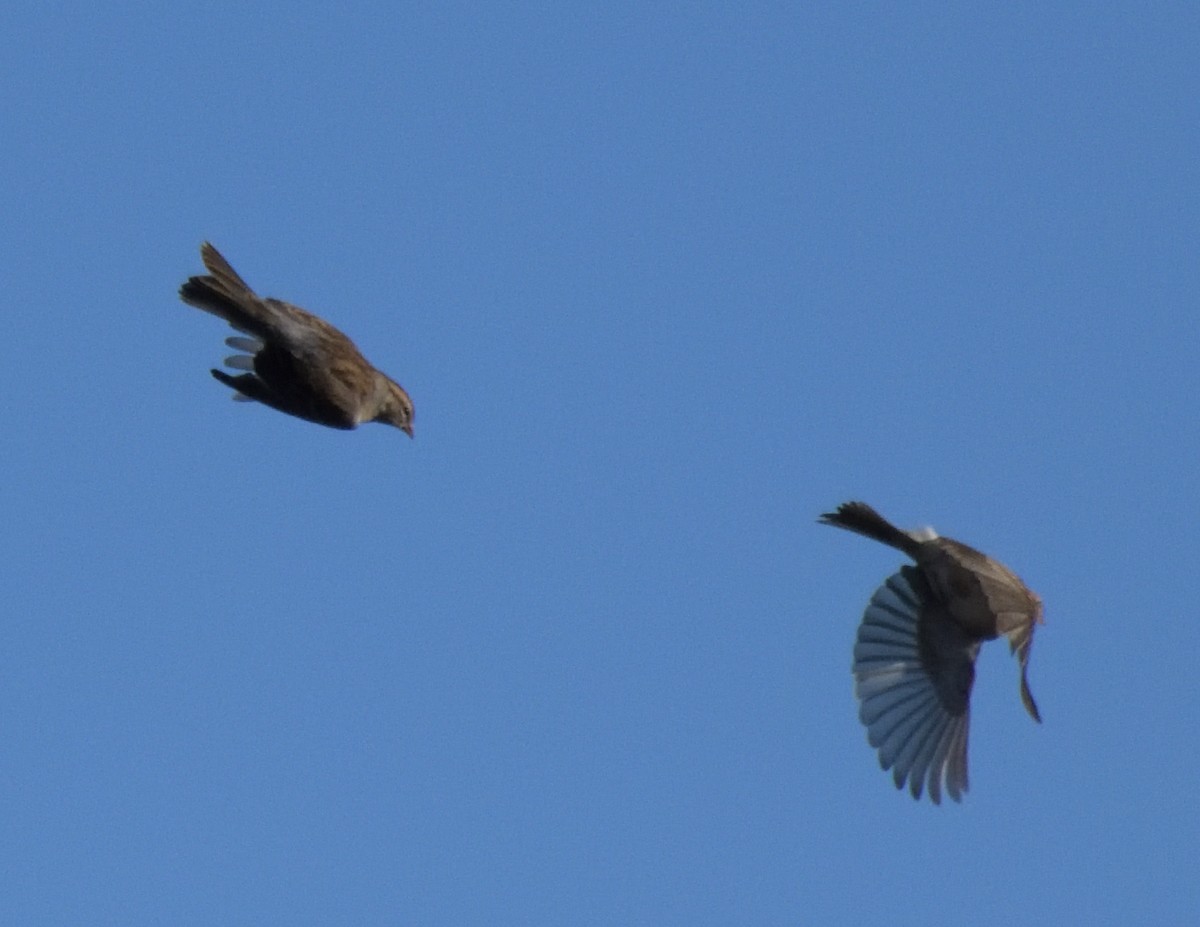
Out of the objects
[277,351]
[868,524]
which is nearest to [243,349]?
[277,351]

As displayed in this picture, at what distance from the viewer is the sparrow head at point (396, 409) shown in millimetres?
15883

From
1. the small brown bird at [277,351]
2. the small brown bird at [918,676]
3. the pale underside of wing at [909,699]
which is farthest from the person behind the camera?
the pale underside of wing at [909,699]

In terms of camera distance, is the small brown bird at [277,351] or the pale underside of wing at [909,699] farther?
the pale underside of wing at [909,699]

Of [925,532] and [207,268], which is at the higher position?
[925,532]

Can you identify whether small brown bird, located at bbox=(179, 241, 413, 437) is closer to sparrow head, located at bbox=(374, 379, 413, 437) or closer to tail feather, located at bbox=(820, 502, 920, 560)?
sparrow head, located at bbox=(374, 379, 413, 437)

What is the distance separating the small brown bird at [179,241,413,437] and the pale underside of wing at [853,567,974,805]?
3.26 m

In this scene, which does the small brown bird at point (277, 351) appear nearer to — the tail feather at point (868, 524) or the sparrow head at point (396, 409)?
the sparrow head at point (396, 409)

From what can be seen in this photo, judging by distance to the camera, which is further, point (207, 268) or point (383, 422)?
point (383, 422)

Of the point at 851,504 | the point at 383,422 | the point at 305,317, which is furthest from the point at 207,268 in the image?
the point at 851,504

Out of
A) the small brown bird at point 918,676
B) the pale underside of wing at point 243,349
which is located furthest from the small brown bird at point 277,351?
the small brown bird at point 918,676

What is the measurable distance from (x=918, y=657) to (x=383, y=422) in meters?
3.24

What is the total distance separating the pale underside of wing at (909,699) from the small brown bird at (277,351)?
326cm

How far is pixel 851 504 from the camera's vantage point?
15.1 m

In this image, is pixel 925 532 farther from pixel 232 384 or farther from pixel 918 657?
pixel 232 384
